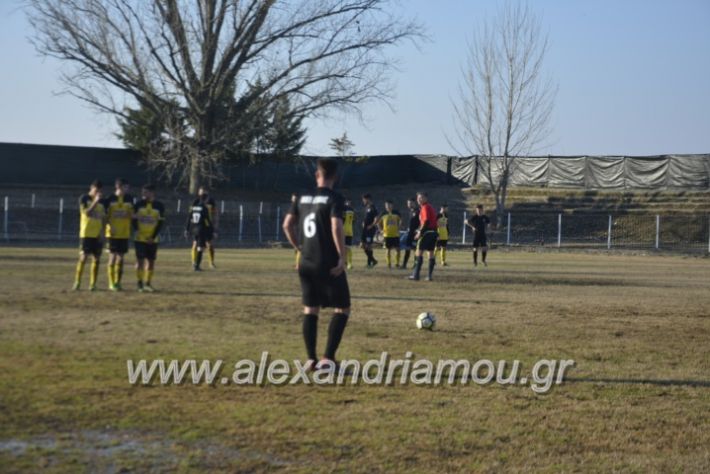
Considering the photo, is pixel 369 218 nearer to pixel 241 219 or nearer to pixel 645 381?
pixel 645 381

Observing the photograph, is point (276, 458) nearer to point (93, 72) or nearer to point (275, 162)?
point (93, 72)

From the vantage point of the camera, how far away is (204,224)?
20.5m

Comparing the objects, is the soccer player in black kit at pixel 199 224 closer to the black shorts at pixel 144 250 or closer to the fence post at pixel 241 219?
the black shorts at pixel 144 250

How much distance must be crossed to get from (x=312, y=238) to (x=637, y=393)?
3.23 meters

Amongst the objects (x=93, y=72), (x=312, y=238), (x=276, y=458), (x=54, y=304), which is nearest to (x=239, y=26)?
(x=93, y=72)

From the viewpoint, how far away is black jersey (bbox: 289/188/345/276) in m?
8.14

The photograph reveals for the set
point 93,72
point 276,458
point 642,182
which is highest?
point 93,72

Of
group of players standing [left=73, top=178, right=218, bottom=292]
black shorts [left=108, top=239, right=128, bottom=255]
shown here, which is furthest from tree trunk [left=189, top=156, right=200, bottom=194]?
black shorts [left=108, top=239, right=128, bottom=255]

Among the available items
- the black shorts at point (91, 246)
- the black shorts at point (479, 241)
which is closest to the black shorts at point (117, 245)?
the black shorts at point (91, 246)

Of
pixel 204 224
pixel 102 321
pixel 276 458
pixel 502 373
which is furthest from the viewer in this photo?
pixel 204 224

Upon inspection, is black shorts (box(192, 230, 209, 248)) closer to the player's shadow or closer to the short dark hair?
the short dark hair

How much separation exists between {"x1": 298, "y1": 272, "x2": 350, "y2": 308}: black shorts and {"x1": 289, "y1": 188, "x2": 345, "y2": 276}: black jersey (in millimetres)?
66

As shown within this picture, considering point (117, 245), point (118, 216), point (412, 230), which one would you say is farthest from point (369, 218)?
point (117, 245)

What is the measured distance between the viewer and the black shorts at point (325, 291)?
8.15 meters
